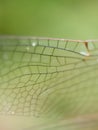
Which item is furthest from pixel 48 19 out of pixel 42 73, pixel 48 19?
pixel 42 73

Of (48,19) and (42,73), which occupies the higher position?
(48,19)

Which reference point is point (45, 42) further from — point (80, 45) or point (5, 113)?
point (5, 113)

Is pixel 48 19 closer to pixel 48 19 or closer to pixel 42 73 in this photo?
pixel 48 19

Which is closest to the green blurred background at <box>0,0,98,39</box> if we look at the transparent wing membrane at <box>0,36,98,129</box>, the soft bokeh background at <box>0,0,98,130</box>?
the soft bokeh background at <box>0,0,98,130</box>

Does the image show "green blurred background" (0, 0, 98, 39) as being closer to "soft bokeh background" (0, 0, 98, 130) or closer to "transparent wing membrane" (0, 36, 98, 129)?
"soft bokeh background" (0, 0, 98, 130)

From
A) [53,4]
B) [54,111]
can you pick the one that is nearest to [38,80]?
[54,111]

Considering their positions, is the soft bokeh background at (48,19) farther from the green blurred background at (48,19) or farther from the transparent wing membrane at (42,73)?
the transparent wing membrane at (42,73)
